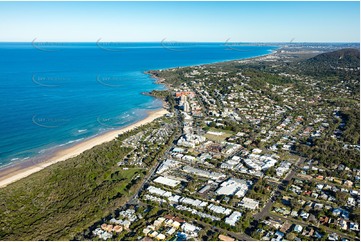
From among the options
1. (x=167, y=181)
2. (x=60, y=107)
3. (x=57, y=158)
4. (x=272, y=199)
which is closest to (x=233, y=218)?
(x=272, y=199)

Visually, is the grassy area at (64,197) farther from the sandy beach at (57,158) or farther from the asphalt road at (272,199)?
the asphalt road at (272,199)

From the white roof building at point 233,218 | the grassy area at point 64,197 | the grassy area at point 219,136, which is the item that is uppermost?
the grassy area at point 64,197

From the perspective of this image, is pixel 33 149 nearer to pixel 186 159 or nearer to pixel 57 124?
pixel 57 124

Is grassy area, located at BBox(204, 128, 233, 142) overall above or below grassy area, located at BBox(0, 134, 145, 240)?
below

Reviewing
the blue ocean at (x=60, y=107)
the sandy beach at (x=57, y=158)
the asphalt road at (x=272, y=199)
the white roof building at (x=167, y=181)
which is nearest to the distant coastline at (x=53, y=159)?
the sandy beach at (x=57, y=158)

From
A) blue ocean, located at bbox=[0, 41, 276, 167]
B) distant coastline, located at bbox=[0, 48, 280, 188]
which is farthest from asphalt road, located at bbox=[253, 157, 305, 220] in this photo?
blue ocean, located at bbox=[0, 41, 276, 167]

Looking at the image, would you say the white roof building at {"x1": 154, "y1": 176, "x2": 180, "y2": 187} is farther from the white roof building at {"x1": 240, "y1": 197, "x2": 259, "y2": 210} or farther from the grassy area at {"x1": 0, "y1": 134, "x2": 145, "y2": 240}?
the white roof building at {"x1": 240, "y1": 197, "x2": 259, "y2": 210}
